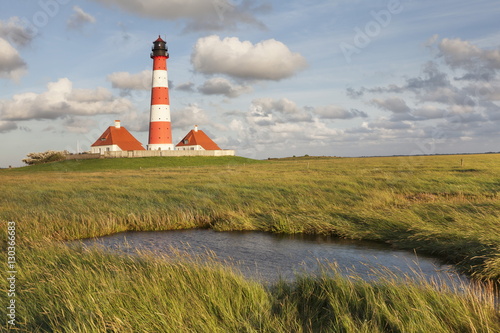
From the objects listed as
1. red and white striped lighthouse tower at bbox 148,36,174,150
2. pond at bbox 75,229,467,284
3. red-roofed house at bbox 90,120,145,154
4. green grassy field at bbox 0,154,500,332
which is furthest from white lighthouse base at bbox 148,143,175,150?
pond at bbox 75,229,467,284

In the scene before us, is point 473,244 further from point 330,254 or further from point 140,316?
point 140,316

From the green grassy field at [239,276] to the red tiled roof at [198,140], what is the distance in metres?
56.4

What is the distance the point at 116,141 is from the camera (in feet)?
230

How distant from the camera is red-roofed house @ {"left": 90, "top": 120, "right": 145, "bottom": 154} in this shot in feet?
229

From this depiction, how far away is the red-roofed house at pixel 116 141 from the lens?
229 ft

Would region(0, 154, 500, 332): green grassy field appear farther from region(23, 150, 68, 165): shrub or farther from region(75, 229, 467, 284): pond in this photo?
region(23, 150, 68, 165): shrub

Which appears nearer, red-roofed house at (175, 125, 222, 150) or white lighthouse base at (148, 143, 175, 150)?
white lighthouse base at (148, 143, 175, 150)

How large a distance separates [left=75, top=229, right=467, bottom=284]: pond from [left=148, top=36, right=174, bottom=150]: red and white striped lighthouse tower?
4856 centimetres

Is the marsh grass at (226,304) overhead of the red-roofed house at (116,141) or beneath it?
beneath

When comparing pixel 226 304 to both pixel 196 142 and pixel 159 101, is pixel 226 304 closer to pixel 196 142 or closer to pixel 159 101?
pixel 159 101

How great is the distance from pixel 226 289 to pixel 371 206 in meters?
11.1

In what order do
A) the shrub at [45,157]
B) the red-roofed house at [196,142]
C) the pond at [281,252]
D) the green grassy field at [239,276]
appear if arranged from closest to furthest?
1. the green grassy field at [239,276]
2. the pond at [281,252]
3. the shrub at [45,157]
4. the red-roofed house at [196,142]

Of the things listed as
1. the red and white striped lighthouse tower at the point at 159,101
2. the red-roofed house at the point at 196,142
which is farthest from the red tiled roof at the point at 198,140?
the red and white striped lighthouse tower at the point at 159,101

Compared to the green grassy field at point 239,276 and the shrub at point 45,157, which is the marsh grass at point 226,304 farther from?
the shrub at point 45,157
